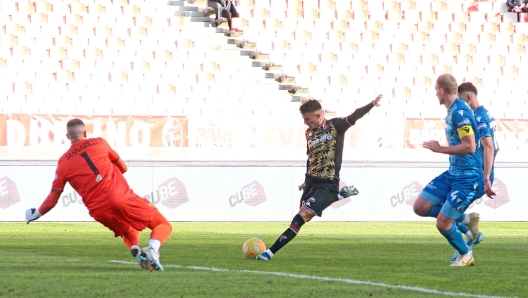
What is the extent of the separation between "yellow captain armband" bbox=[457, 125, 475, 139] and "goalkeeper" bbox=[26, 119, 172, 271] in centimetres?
277

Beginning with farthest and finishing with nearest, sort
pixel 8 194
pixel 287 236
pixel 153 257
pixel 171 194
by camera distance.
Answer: pixel 171 194 < pixel 8 194 < pixel 287 236 < pixel 153 257

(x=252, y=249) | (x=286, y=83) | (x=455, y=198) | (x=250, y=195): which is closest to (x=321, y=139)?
(x=252, y=249)

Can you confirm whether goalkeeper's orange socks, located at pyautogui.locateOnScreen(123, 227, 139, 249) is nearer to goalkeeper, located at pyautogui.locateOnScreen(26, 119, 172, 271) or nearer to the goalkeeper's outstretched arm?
goalkeeper, located at pyautogui.locateOnScreen(26, 119, 172, 271)

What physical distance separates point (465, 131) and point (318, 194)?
2009 mm

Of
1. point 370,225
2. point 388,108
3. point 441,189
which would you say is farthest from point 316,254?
point 388,108

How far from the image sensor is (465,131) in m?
8.64

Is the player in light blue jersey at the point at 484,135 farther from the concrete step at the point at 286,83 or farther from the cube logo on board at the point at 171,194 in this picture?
the concrete step at the point at 286,83

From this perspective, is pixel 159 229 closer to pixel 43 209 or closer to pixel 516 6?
pixel 43 209

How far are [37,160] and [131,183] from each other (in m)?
1.90

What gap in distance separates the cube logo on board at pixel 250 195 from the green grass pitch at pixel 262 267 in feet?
13.2

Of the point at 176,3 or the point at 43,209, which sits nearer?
the point at 43,209

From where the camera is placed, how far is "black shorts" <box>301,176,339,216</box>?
1005 cm

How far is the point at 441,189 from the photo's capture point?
9.23m

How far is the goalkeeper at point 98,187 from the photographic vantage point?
27.2ft
